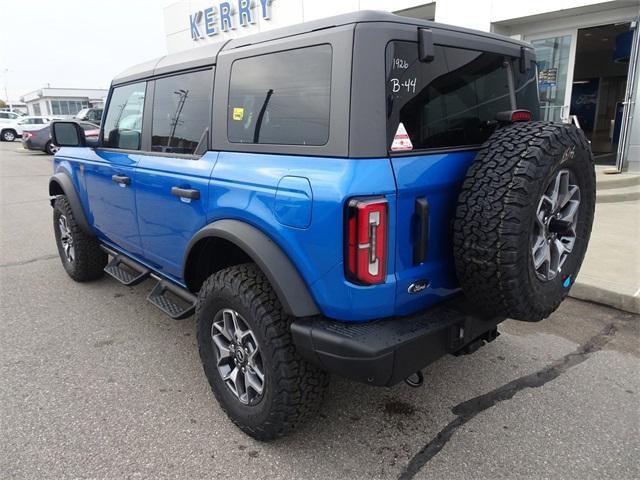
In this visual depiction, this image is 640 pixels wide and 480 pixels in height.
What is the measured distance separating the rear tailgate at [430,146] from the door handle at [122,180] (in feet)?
6.85

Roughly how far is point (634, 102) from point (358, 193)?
7877mm

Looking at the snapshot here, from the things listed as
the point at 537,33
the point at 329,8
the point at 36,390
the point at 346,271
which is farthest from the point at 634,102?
the point at 36,390

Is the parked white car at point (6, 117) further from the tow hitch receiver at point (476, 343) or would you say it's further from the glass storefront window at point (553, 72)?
the tow hitch receiver at point (476, 343)

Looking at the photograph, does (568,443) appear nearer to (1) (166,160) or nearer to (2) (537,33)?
(1) (166,160)

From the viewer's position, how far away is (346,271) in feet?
6.18

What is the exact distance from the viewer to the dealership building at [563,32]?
7.56 m

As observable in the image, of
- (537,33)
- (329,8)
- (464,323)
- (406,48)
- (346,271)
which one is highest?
(329,8)

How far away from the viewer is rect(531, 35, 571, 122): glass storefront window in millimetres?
8266

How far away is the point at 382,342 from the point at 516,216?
0.75 meters

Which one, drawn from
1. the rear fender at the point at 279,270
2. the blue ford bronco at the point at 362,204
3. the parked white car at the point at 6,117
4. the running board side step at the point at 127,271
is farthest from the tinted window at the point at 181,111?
the parked white car at the point at 6,117

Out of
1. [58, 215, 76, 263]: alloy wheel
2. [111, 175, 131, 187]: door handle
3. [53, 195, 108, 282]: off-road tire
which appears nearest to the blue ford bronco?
[111, 175, 131, 187]: door handle

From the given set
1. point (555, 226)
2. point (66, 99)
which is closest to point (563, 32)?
point (555, 226)

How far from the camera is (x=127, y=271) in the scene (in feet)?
12.5

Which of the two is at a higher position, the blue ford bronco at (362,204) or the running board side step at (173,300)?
the blue ford bronco at (362,204)
